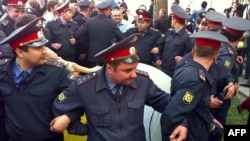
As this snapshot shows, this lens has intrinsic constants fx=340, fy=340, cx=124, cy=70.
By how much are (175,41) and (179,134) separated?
3.01 metres

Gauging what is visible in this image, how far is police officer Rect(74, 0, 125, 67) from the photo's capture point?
657 centimetres

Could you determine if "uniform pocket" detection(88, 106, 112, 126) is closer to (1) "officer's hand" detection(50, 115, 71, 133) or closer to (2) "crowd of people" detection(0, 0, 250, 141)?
(2) "crowd of people" detection(0, 0, 250, 141)

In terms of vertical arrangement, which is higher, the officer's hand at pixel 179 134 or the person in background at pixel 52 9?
the person in background at pixel 52 9

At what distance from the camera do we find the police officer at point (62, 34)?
20.1ft

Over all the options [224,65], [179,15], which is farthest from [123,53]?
[179,15]

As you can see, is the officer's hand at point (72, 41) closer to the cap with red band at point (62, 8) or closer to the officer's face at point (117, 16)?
the cap with red band at point (62, 8)

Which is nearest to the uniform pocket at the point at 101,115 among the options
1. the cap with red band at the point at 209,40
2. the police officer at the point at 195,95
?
the police officer at the point at 195,95

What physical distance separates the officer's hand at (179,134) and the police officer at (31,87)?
98 centimetres

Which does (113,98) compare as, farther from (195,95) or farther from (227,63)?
(227,63)

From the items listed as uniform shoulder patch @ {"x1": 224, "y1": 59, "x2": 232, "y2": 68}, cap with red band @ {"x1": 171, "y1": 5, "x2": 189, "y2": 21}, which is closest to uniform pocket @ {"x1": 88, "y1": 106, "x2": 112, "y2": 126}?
uniform shoulder patch @ {"x1": 224, "y1": 59, "x2": 232, "y2": 68}

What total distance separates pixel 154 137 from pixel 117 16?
13.8ft

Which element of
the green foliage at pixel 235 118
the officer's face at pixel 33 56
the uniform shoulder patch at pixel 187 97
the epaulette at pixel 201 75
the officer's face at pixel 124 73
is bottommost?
the green foliage at pixel 235 118

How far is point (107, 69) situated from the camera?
260 centimetres

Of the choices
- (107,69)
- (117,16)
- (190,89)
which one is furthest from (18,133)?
(117,16)
